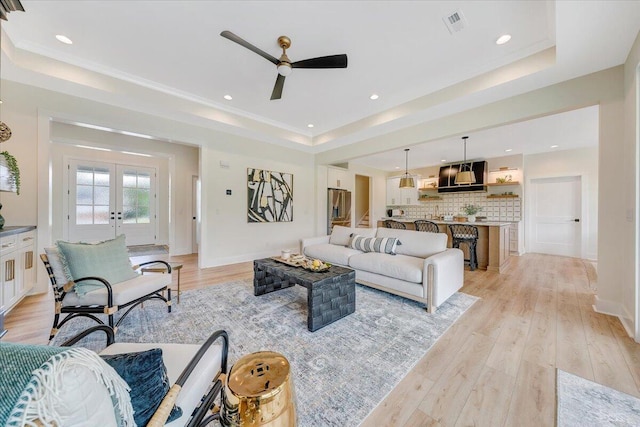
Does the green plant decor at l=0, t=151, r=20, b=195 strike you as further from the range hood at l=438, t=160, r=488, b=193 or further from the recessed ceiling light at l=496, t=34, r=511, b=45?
the range hood at l=438, t=160, r=488, b=193

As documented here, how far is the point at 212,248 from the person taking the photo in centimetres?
459

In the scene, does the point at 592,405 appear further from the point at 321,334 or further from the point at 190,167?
the point at 190,167

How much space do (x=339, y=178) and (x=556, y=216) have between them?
219 inches

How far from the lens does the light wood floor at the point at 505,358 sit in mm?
1370

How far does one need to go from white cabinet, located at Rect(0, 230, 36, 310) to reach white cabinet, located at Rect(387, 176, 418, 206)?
27.0ft

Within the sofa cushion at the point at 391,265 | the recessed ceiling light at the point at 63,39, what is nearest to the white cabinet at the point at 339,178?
the sofa cushion at the point at 391,265

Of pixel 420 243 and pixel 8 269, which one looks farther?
pixel 420 243

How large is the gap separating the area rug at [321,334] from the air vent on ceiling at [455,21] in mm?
2942

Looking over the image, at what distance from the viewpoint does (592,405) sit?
1406 millimetres

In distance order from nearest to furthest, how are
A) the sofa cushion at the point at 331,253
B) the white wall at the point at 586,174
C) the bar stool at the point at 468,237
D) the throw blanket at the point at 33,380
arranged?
the throw blanket at the point at 33,380 < the sofa cushion at the point at 331,253 < the bar stool at the point at 468,237 < the white wall at the point at 586,174

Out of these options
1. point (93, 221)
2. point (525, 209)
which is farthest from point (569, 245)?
point (93, 221)

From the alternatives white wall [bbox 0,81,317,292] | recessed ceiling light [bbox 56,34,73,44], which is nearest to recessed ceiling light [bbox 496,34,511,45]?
white wall [bbox 0,81,317,292]

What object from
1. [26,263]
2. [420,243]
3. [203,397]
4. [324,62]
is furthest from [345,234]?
[26,263]

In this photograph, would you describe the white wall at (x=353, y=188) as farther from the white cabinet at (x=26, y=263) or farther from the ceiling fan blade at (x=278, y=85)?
the white cabinet at (x=26, y=263)
